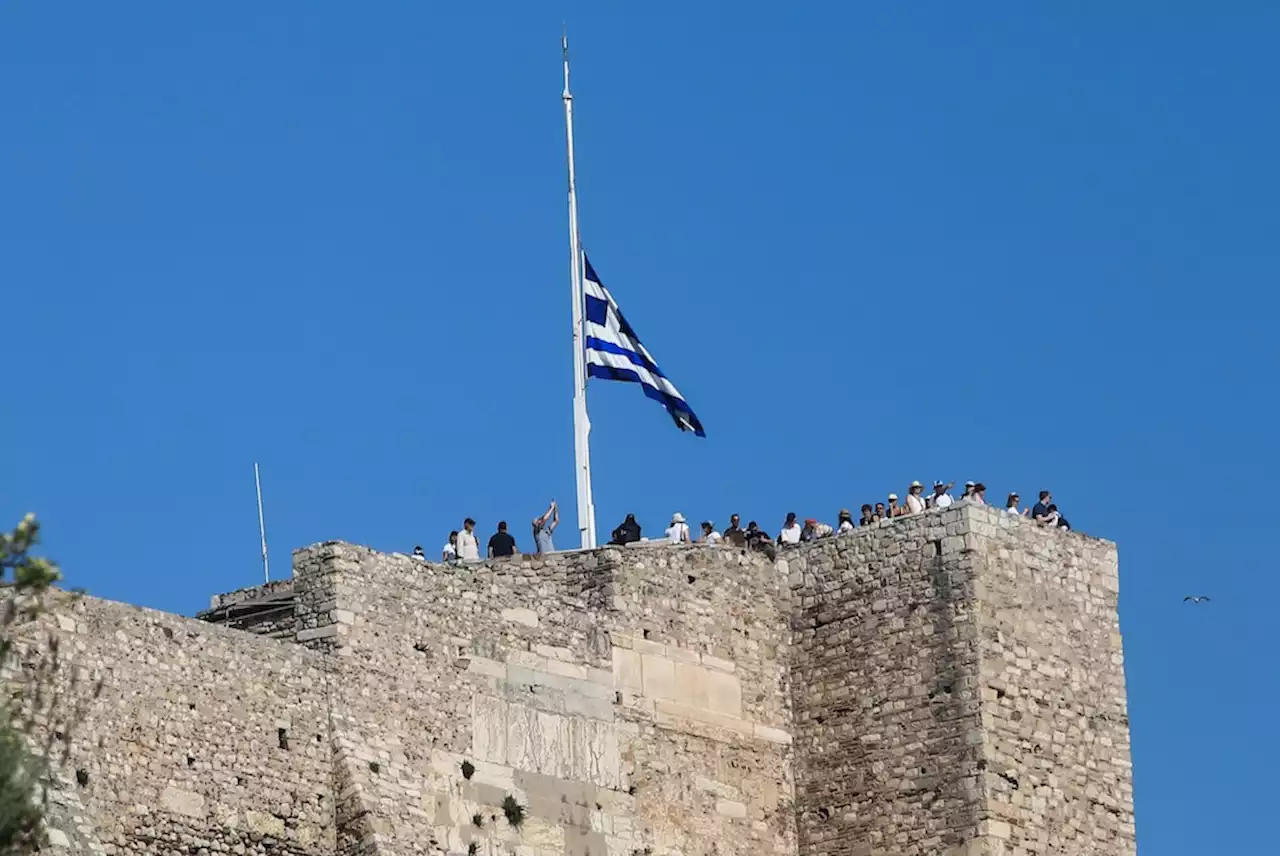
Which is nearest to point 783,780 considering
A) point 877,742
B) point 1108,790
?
→ point 877,742

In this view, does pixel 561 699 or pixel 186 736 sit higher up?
pixel 561 699

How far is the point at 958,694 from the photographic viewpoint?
136ft

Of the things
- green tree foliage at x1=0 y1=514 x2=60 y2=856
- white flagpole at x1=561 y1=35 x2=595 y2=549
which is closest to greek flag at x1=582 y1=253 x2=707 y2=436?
white flagpole at x1=561 y1=35 x2=595 y2=549

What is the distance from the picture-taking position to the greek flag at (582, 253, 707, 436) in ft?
148

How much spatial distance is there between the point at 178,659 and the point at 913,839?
9786 mm

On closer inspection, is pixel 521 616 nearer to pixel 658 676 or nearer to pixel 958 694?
pixel 658 676

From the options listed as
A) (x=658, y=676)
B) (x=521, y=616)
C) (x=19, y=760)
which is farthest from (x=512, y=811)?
(x=19, y=760)

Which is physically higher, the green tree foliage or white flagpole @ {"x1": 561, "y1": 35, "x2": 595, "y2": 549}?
white flagpole @ {"x1": 561, "y1": 35, "x2": 595, "y2": 549}

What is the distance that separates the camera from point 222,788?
3575cm

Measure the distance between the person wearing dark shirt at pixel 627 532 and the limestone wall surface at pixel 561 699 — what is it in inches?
48.6

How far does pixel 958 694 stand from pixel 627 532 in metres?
4.64

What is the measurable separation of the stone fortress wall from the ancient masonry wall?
3 centimetres

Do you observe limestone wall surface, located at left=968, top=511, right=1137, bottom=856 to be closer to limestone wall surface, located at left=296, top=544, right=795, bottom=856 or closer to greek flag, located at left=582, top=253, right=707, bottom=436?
limestone wall surface, located at left=296, top=544, right=795, bottom=856

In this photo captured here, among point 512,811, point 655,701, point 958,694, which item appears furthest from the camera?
point 958,694
